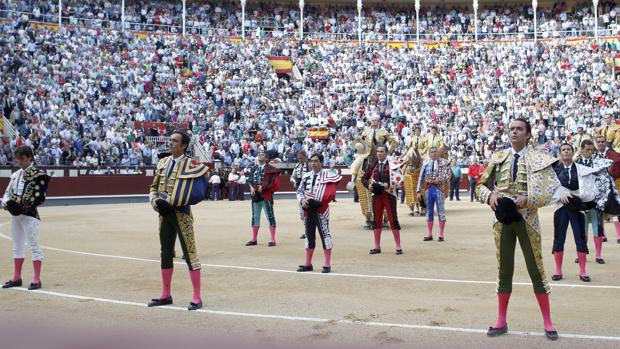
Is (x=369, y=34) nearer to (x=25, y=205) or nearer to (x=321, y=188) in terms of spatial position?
(x=321, y=188)

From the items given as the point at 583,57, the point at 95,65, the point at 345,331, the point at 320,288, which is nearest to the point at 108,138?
the point at 95,65

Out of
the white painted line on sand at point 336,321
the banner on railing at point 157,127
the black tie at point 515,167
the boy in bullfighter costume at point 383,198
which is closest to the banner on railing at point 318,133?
the banner on railing at point 157,127

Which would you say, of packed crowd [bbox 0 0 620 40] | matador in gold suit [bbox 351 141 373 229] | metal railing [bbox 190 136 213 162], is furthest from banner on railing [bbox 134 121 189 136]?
matador in gold suit [bbox 351 141 373 229]

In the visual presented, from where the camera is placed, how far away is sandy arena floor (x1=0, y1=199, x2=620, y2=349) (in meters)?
5.33

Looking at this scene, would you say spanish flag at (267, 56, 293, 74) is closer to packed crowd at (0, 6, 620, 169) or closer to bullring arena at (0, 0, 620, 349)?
bullring arena at (0, 0, 620, 349)

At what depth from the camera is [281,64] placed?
3716 cm

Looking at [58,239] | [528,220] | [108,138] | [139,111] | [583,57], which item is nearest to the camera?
[528,220]

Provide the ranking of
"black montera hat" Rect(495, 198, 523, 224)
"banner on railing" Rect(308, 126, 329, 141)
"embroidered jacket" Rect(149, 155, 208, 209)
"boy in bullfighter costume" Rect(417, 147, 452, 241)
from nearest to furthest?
1. "black montera hat" Rect(495, 198, 523, 224)
2. "embroidered jacket" Rect(149, 155, 208, 209)
3. "boy in bullfighter costume" Rect(417, 147, 452, 241)
4. "banner on railing" Rect(308, 126, 329, 141)

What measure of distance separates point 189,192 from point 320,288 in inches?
74.1

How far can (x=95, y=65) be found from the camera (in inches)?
1221

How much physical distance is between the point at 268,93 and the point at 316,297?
27818mm

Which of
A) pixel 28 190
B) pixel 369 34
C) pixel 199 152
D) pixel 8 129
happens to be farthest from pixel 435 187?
pixel 369 34

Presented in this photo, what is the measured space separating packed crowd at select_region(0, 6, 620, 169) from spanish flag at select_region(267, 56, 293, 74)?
0.47 m

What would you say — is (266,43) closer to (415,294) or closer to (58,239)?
(58,239)
